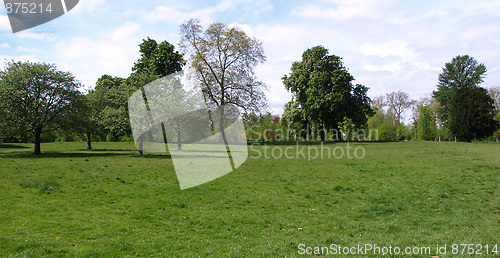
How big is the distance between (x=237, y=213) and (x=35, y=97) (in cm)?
2946

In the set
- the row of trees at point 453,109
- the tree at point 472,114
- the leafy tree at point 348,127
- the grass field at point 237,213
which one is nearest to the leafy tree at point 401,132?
the row of trees at point 453,109

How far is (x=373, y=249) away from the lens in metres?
6.90

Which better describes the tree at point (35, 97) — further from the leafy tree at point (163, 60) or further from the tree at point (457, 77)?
the tree at point (457, 77)

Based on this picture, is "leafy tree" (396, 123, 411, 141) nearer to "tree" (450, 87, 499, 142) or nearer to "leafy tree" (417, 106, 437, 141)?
"leafy tree" (417, 106, 437, 141)

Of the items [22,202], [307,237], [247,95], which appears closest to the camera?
[307,237]

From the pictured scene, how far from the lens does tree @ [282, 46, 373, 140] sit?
5388cm

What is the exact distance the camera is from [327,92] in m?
55.6

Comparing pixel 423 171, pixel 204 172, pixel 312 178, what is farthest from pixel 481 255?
pixel 204 172

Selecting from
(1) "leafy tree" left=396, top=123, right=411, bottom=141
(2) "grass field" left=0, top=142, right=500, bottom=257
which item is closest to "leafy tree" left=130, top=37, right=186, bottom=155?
(2) "grass field" left=0, top=142, right=500, bottom=257

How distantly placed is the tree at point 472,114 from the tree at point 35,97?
67.5 metres

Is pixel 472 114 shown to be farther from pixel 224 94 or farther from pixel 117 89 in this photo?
pixel 117 89

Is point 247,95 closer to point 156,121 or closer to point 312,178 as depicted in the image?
point 156,121

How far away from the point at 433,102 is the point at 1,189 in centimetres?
10038

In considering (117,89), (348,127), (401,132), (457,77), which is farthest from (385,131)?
(117,89)
